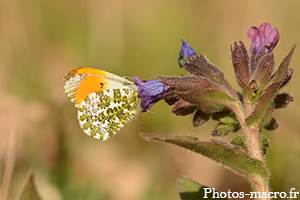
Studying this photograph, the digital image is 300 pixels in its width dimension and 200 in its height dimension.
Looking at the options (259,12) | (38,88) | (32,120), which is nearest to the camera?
(32,120)

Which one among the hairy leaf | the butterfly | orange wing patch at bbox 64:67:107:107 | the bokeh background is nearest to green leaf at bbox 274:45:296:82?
the hairy leaf

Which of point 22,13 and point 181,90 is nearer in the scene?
point 181,90

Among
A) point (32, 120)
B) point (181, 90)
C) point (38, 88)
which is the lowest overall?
point (181, 90)

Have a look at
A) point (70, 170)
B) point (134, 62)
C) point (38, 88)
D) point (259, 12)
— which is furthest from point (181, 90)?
point (259, 12)

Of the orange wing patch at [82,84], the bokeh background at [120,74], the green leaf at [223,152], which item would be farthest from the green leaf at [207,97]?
the bokeh background at [120,74]

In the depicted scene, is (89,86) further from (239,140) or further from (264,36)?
(264,36)

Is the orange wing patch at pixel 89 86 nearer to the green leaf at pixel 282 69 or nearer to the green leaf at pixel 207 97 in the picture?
the green leaf at pixel 207 97

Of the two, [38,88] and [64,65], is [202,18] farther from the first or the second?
[38,88]
